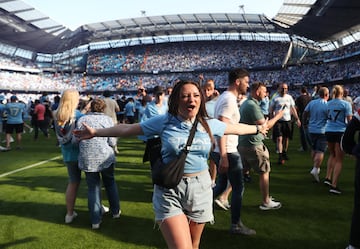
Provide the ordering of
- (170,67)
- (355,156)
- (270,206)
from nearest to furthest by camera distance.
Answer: (355,156)
(270,206)
(170,67)

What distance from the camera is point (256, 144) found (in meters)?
4.65

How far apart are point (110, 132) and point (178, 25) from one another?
48425 millimetres

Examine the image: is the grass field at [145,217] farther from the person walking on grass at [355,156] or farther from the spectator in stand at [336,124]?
the person walking on grass at [355,156]

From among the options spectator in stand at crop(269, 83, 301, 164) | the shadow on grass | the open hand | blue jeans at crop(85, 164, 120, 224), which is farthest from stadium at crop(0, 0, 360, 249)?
the open hand

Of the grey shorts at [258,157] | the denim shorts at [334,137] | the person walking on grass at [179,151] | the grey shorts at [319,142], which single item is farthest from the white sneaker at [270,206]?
the person walking on grass at [179,151]

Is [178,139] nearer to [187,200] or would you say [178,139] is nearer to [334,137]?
[187,200]

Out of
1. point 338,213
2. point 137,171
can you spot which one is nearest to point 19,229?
point 137,171

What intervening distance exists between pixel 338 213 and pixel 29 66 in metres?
63.1

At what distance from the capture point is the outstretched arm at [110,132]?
2.59 meters

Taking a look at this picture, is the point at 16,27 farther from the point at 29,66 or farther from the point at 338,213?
the point at 338,213

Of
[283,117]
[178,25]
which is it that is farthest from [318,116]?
[178,25]

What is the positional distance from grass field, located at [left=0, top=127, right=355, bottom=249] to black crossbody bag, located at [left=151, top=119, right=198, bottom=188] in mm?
1844

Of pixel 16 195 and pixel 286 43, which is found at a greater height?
pixel 286 43

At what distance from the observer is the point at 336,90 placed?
5789mm
